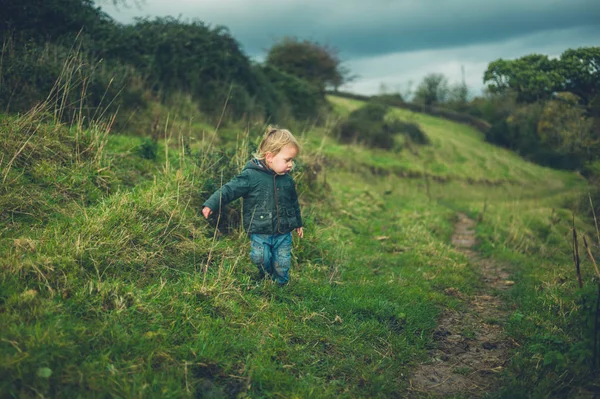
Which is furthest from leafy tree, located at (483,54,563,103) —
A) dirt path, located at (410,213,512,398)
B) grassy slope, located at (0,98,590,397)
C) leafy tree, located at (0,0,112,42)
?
leafy tree, located at (0,0,112,42)

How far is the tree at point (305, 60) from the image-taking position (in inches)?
1102

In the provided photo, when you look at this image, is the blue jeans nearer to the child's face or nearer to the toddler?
the toddler

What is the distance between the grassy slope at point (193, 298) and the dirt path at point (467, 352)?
0.15 meters

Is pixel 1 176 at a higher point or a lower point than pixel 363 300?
higher

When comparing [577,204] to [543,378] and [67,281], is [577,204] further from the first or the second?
[67,281]

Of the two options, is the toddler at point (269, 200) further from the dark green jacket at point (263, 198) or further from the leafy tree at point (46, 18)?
the leafy tree at point (46, 18)

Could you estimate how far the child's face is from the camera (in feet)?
14.9

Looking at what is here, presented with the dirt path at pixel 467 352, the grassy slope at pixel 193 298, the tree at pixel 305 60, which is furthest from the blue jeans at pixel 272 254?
the tree at pixel 305 60

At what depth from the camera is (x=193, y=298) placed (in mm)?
3826

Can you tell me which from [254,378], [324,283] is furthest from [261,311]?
[324,283]

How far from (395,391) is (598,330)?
1.80m

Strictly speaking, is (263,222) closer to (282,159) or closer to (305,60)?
(282,159)

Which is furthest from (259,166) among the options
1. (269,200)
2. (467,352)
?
(467,352)

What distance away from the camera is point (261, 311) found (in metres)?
4.02
